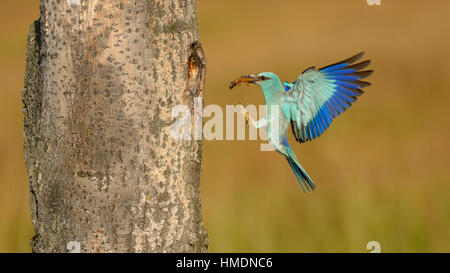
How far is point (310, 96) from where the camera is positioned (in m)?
3.24

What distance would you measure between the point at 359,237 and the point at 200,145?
2.62 m

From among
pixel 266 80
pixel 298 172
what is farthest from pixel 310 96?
pixel 298 172

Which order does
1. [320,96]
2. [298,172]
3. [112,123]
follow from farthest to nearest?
1. [298,172]
2. [320,96]
3. [112,123]

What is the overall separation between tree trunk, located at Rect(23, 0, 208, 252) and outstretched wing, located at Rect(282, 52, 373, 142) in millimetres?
741

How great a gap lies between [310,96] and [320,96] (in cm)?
5

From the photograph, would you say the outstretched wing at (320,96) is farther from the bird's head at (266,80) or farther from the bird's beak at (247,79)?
the bird's beak at (247,79)

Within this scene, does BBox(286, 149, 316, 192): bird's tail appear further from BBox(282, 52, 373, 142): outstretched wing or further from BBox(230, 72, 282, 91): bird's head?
BBox(230, 72, 282, 91): bird's head

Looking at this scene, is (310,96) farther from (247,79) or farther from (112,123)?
(112,123)

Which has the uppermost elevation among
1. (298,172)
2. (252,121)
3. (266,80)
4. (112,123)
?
(266,80)

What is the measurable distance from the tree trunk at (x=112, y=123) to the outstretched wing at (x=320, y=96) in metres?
0.74

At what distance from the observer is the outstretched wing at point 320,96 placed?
3.10 m

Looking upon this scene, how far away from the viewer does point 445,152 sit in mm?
6883

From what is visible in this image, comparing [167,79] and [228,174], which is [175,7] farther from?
[228,174]

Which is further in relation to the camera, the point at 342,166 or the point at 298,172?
the point at 342,166
